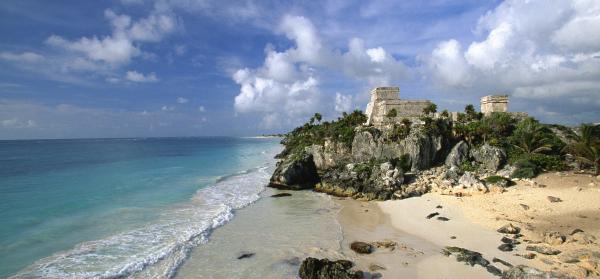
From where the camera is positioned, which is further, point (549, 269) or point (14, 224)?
point (14, 224)

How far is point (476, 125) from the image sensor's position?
26547mm

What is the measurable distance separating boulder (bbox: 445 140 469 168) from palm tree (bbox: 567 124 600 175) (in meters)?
6.26

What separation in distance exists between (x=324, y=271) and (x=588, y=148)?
789 inches

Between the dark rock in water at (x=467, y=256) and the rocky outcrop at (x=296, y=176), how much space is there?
47.0 ft

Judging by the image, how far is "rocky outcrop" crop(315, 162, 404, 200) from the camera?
20469mm

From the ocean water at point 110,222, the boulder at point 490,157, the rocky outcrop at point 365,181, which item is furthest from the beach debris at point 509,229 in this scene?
the boulder at point 490,157

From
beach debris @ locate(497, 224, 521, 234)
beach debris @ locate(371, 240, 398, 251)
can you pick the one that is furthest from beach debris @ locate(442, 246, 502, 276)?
beach debris @ locate(497, 224, 521, 234)

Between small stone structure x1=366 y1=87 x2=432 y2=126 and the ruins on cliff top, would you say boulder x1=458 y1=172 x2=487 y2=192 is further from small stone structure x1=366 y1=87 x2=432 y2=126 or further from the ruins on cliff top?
small stone structure x1=366 y1=87 x2=432 y2=126

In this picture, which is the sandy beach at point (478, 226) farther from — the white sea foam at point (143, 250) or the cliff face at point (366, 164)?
the white sea foam at point (143, 250)

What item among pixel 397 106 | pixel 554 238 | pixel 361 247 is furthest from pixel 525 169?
pixel 397 106

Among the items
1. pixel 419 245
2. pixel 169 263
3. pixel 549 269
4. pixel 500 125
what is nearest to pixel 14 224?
pixel 169 263

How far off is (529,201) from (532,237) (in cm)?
526

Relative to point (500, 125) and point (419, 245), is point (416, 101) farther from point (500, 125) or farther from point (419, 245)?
point (419, 245)

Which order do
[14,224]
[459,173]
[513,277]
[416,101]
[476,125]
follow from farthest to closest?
[416,101], [476,125], [459,173], [14,224], [513,277]
